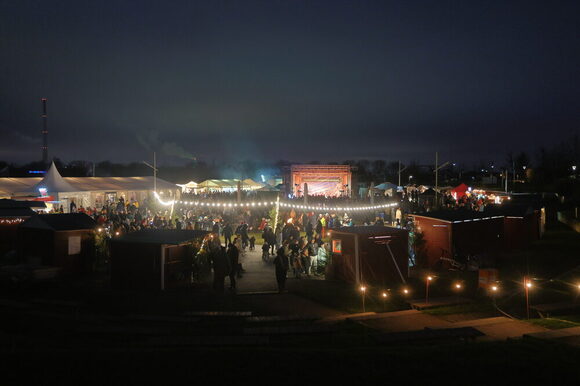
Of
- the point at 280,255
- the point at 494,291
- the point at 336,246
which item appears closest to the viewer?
the point at 494,291

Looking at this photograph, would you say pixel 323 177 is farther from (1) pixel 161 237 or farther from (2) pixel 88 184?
(1) pixel 161 237

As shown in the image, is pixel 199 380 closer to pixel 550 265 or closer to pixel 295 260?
pixel 295 260

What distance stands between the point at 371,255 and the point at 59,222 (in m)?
9.28

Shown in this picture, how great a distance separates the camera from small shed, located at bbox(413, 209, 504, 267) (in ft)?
48.6

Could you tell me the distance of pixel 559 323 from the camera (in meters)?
8.05

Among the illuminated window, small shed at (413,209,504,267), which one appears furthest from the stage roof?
small shed at (413,209,504,267)

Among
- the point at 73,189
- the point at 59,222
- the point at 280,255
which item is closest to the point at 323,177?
the point at 73,189

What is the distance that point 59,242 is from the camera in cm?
1294

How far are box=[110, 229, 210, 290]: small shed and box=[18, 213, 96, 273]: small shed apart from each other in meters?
2.46

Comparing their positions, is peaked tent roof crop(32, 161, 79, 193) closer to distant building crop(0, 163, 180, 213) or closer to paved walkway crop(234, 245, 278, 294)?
distant building crop(0, 163, 180, 213)

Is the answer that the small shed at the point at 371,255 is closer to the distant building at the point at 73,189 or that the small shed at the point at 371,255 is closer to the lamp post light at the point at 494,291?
the lamp post light at the point at 494,291

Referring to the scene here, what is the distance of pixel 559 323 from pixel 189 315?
6.97 metres

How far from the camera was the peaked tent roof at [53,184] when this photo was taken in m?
25.4

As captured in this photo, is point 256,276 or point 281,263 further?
point 256,276
